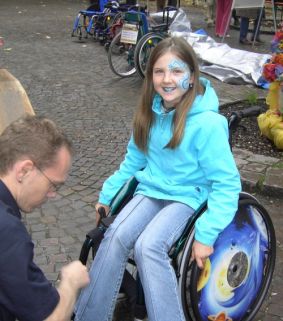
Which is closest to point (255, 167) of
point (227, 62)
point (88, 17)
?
point (227, 62)

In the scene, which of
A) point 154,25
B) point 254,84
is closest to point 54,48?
point 154,25

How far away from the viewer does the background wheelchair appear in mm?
2291

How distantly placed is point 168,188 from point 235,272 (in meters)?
0.51

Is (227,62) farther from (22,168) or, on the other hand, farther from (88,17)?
(22,168)

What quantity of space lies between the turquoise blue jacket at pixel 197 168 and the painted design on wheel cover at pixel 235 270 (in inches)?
7.3

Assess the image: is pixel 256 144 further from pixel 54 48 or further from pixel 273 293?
pixel 54 48

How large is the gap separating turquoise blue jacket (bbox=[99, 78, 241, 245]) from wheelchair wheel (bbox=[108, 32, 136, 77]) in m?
4.65

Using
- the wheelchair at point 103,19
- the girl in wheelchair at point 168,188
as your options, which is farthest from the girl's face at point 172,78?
the wheelchair at point 103,19

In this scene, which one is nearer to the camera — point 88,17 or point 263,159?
point 263,159

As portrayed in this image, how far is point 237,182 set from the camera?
230 cm

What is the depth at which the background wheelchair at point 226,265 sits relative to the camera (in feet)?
7.52

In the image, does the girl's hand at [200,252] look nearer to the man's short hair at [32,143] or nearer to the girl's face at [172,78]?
the girl's face at [172,78]

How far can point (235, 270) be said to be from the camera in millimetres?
2457

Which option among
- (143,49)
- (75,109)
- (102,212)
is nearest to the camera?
(102,212)
